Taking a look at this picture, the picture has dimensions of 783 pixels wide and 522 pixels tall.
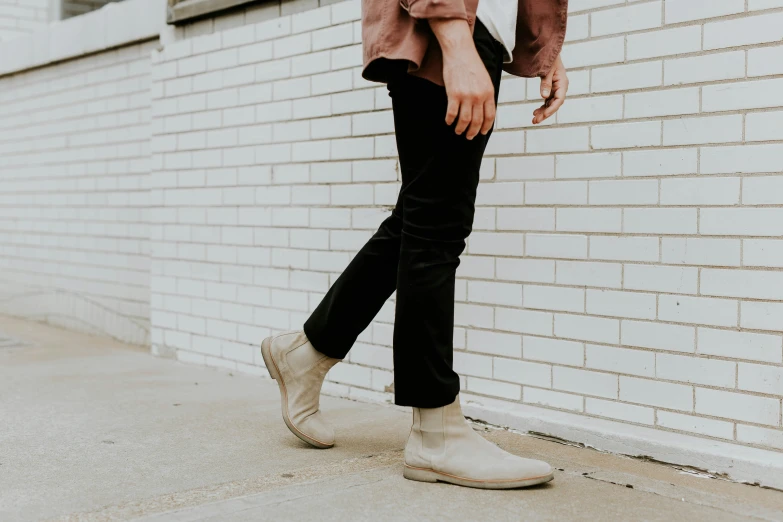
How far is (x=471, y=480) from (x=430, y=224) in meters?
0.69

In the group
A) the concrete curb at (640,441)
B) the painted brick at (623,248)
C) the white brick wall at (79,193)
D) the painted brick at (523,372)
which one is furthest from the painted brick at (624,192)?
the white brick wall at (79,193)

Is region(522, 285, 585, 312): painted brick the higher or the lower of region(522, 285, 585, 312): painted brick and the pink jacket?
the lower

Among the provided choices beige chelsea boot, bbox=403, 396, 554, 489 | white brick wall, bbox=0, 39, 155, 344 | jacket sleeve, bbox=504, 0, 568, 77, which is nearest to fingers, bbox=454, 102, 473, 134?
jacket sleeve, bbox=504, 0, 568, 77

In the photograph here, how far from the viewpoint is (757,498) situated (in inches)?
98.4

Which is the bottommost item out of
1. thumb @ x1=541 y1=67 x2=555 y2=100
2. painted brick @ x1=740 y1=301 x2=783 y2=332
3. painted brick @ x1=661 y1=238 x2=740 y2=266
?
painted brick @ x1=740 y1=301 x2=783 y2=332

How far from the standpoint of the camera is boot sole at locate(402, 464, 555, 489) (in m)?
2.46

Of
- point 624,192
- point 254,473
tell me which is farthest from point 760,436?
point 254,473

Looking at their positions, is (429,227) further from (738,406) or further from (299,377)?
(738,406)

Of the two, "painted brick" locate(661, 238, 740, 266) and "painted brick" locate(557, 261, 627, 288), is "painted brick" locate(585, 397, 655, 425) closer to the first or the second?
"painted brick" locate(557, 261, 627, 288)

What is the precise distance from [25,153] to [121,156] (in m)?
1.55

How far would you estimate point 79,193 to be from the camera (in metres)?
6.23

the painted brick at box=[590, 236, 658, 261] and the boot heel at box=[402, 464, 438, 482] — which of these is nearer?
the boot heel at box=[402, 464, 438, 482]

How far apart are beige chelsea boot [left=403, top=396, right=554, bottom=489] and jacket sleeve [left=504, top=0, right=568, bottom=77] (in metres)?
0.97

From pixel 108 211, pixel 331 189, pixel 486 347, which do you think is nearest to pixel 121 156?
pixel 108 211
